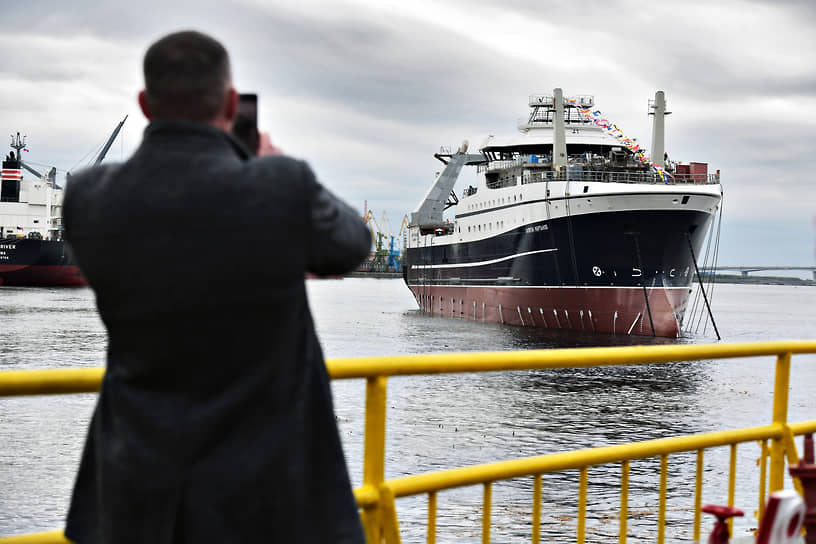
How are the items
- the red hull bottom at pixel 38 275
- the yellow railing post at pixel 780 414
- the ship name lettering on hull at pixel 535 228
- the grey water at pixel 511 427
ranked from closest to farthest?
the yellow railing post at pixel 780 414
the grey water at pixel 511 427
the ship name lettering on hull at pixel 535 228
the red hull bottom at pixel 38 275

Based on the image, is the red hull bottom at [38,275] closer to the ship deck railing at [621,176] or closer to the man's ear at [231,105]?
the ship deck railing at [621,176]

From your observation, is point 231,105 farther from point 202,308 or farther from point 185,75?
point 202,308

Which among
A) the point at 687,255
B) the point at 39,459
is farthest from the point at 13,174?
the point at 39,459

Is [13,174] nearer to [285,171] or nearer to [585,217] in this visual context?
[585,217]

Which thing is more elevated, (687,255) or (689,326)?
(687,255)

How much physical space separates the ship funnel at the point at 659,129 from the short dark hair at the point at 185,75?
126ft

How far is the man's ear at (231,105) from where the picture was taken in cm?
174

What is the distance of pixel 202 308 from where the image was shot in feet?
5.38

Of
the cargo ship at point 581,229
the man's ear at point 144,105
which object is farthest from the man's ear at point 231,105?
the cargo ship at point 581,229

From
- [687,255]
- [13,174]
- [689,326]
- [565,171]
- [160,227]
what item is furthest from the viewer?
[13,174]

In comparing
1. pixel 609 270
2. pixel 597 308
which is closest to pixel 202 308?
pixel 609 270

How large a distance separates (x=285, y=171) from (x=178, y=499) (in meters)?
0.68

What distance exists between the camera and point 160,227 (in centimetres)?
162

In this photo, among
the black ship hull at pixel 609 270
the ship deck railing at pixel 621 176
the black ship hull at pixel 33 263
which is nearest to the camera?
the black ship hull at pixel 609 270
